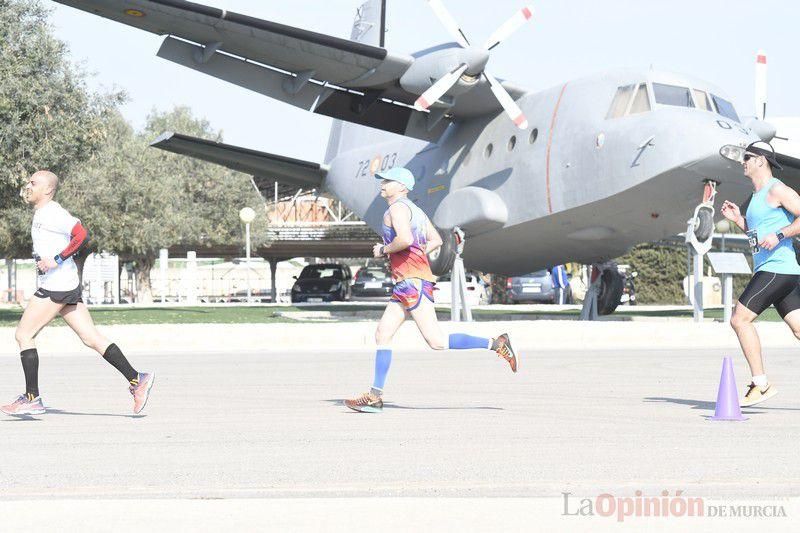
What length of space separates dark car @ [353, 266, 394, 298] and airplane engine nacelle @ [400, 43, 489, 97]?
2404 cm

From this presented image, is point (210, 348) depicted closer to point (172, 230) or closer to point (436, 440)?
point (436, 440)

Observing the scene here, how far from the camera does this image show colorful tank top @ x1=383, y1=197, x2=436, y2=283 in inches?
347

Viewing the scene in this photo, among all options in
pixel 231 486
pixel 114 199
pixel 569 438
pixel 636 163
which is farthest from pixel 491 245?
pixel 114 199

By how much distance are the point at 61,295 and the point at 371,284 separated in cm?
3675

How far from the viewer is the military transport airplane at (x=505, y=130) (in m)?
17.9

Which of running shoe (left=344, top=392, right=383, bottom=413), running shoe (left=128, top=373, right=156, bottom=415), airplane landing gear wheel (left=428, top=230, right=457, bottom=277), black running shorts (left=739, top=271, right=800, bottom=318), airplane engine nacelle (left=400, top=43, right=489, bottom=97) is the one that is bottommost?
running shoe (left=344, top=392, right=383, bottom=413)

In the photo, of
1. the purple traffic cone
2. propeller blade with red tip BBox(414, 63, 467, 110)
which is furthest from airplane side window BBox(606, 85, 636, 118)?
the purple traffic cone

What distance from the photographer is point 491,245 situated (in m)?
21.8

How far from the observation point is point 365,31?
94.9 ft

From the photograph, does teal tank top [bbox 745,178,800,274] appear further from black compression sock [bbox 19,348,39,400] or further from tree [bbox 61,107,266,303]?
tree [bbox 61,107,266,303]

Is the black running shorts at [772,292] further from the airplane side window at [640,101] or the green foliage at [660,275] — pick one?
the green foliage at [660,275]

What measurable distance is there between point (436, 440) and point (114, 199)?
155 feet

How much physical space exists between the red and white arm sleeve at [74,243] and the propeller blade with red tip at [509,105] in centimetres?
1275

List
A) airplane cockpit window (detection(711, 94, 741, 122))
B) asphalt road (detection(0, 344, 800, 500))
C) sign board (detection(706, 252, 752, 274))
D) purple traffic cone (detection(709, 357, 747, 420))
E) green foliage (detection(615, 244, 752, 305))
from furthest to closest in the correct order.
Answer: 1. green foliage (detection(615, 244, 752, 305))
2. sign board (detection(706, 252, 752, 274))
3. airplane cockpit window (detection(711, 94, 741, 122))
4. purple traffic cone (detection(709, 357, 747, 420))
5. asphalt road (detection(0, 344, 800, 500))
